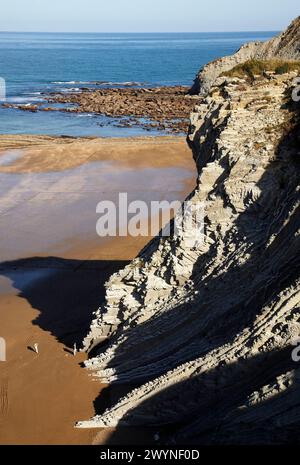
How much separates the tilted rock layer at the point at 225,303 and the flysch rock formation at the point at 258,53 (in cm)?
1458

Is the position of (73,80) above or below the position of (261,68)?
above

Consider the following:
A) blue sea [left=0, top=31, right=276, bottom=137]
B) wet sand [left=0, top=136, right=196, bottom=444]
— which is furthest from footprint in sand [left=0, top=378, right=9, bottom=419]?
blue sea [left=0, top=31, right=276, bottom=137]

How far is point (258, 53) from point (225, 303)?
32.7 meters

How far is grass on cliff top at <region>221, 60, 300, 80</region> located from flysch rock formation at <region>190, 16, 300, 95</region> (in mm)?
11995

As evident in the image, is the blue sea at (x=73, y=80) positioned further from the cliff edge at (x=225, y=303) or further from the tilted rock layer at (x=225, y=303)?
the tilted rock layer at (x=225, y=303)

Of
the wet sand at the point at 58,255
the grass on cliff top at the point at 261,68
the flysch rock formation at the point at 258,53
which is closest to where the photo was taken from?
the wet sand at the point at 58,255

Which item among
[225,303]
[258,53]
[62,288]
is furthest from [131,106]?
[225,303]

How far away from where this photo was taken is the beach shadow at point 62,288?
17609 millimetres

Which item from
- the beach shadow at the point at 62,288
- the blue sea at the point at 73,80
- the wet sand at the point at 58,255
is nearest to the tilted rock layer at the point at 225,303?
the wet sand at the point at 58,255

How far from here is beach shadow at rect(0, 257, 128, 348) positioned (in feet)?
57.8

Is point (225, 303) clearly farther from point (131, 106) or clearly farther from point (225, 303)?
point (131, 106)

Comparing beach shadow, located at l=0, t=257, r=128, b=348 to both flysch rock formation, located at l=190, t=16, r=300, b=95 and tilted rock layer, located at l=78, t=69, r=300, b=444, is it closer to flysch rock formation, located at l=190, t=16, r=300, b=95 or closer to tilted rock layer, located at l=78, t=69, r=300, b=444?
tilted rock layer, located at l=78, t=69, r=300, b=444

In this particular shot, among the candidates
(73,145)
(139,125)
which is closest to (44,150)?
(73,145)

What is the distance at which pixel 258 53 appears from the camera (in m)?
41.3
